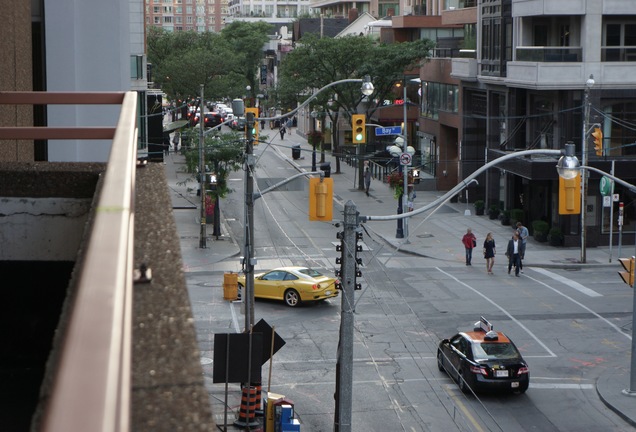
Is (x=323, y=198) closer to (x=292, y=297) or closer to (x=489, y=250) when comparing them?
(x=292, y=297)

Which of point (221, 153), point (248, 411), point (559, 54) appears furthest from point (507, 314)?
point (221, 153)

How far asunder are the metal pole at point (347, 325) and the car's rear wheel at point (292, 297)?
41.3ft

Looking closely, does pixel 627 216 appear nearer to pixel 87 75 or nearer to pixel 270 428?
pixel 270 428

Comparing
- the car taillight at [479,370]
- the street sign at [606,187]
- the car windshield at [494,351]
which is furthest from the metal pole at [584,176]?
the car taillight at [479,370]

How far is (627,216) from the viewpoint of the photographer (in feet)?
149

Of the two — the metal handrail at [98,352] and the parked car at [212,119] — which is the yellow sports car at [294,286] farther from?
the parked car at [212,119]

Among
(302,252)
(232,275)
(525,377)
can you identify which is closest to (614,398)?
(525,377)

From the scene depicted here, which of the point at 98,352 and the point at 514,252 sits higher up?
the point at 98,352

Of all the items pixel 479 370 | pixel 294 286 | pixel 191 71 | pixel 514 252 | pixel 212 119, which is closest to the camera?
pixel 479 370

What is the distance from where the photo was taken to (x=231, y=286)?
31891 millimetres

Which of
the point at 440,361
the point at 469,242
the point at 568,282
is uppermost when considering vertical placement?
the point at 469,242

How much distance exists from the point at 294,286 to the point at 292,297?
1.43ft

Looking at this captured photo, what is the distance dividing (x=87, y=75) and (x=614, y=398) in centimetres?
1348

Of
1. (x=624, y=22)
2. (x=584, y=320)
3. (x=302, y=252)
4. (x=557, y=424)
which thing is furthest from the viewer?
(x=624, y=22)
